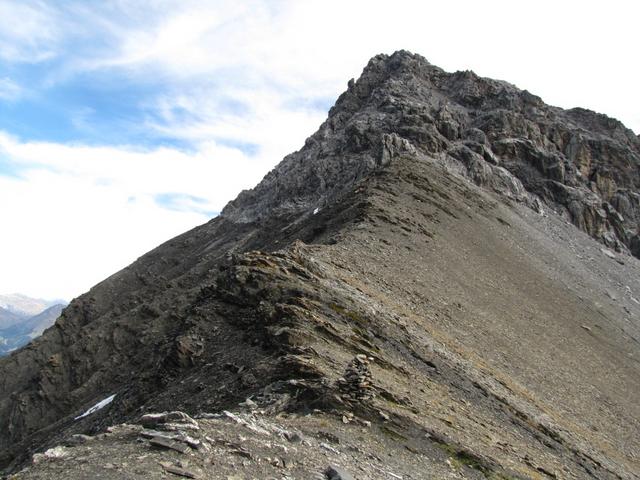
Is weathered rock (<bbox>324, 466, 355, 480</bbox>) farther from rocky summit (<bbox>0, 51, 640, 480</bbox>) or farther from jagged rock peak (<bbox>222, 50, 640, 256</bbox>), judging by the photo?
jagged rock peak (<bbox>222, 50, 640, 256</bbox>)

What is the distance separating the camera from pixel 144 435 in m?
13.5

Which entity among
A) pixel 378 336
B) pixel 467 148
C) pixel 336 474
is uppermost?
pixel 467 148

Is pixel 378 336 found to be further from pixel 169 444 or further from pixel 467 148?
pixel 467 148

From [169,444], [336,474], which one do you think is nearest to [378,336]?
[336,474]

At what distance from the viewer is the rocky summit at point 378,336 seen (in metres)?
16.6

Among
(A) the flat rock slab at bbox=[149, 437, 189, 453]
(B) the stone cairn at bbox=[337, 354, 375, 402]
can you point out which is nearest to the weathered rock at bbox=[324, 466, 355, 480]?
(A) the flat rock slab at bbox=[149, 437, 189, 453]

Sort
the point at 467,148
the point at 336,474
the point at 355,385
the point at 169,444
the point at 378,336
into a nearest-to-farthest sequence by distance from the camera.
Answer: the point at 169,444
the point at 336,474
the point at 355,385
the point at 378,336
the point at 467,148

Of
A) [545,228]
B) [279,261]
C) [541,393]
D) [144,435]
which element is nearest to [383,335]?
[279,261]

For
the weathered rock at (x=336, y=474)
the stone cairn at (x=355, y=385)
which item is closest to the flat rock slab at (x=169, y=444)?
the weathered rock at (x=336, y=474)

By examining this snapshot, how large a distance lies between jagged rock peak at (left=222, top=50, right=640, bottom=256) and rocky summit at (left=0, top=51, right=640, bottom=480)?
576 millimetres

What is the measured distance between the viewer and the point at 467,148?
288 feet

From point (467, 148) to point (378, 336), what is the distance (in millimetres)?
67531

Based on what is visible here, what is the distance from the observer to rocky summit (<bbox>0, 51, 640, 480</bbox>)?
54.5ft

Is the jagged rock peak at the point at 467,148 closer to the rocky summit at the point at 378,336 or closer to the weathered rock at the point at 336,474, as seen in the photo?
the rocky summit at the point at 378,336
